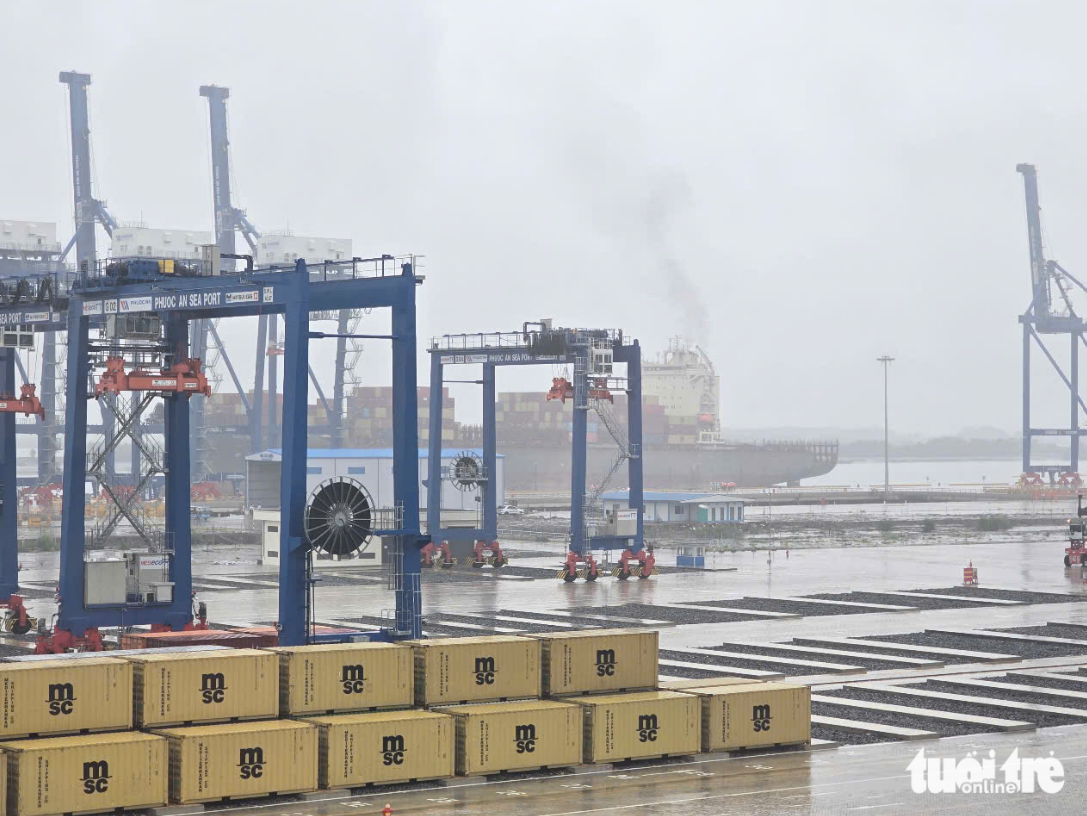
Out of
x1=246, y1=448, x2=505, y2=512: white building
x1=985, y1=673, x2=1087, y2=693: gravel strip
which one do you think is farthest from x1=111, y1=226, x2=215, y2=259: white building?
x1=985, y1=673, x2=1087, y2=693: gravel strip

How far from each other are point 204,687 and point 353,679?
2.49 meters

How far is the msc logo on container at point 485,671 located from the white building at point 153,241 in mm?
96326

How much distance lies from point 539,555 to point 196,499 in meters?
64.4

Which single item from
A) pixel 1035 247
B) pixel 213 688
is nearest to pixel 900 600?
pixel 213 688

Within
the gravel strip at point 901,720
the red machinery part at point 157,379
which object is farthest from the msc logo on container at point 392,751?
the red machinery part at point 157,379

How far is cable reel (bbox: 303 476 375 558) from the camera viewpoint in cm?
3431

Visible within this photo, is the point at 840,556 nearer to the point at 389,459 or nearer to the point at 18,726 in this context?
the point at 389,459

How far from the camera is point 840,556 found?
3078 inches

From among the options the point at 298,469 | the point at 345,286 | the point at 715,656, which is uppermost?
the point at 345,286

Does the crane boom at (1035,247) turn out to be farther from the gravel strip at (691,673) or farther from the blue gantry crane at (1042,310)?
the gravel strip at (691,673)

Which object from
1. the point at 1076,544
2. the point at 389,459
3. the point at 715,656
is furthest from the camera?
the point at 389,459

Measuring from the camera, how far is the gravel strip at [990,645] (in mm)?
42062

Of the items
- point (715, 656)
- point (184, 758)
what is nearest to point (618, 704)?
point (184, 758)

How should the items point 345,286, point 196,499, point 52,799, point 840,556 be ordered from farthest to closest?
point 196,499 < point 840,556 < point 345,286 < point 52,799
